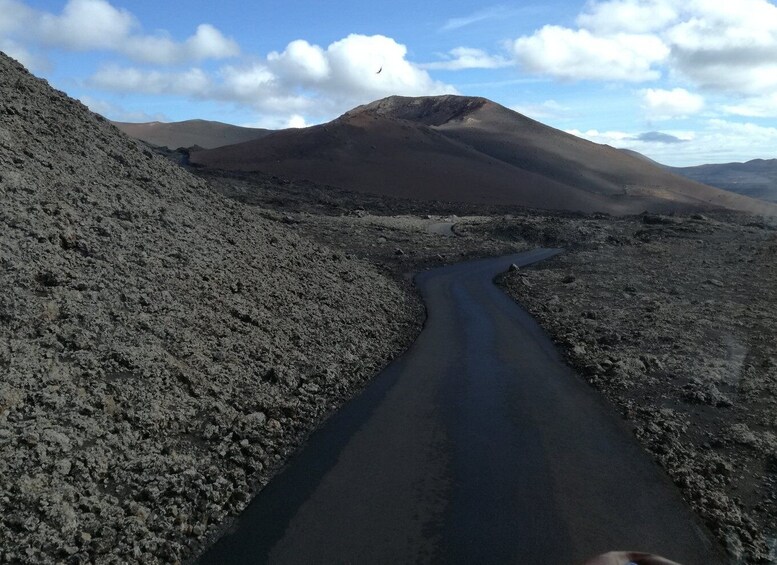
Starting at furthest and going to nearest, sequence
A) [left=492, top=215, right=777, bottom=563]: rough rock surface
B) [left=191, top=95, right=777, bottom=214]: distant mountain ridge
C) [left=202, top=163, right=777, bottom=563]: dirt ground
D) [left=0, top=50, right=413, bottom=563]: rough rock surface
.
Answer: [left=191, top=95, right=777, bottom=214]: distant mountain ridge < [left=202, top=163, right=777, bottom=563]: dirt ground < [left=492, top=215, right=777, bottom=563]: rough rock surface < [left=0, top=50, right=413, bottom=563]: rough rock surface

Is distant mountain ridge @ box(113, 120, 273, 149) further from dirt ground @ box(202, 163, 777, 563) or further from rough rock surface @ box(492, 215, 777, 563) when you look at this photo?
rough rock surface @ box(492, 215, 777, 563)

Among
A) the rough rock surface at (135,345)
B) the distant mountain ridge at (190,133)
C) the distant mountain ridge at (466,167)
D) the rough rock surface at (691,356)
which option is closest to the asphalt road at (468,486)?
the rough rock surface at (691,356)

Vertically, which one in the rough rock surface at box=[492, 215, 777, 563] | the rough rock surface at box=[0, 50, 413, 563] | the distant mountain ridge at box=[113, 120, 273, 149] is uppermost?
the distant mountain ridge at box=[113, 120, 273, 149]

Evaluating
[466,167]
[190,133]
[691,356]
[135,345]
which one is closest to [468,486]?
[135,345]

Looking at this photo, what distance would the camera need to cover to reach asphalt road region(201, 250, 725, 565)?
6363 millimetres

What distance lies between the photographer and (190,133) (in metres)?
166

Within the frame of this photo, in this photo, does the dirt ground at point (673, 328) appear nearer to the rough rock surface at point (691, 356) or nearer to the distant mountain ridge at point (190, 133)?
the rough rock surface at point (691, 356)

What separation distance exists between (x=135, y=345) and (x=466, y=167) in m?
66.6

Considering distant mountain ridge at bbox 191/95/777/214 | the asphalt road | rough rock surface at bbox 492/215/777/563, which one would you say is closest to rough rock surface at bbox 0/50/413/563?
the asphalt road

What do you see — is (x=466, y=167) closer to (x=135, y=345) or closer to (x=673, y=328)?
(x=673, y=328)

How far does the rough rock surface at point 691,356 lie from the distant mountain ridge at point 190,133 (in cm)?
14044

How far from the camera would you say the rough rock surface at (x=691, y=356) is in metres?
7.64

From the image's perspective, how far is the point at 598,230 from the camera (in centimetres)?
4309

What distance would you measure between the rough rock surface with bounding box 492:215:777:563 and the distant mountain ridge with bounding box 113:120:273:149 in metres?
140
